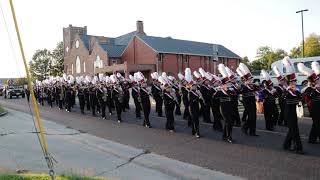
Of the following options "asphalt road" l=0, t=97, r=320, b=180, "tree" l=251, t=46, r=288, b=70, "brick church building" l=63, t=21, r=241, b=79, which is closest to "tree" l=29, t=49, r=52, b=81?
"brick church building" l=63, t=21, r=241, b=79

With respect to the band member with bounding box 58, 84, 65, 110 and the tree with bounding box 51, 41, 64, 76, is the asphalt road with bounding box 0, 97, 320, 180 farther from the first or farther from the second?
the tree with bounding box 51, 41, 64, 76

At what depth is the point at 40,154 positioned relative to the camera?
9602mm

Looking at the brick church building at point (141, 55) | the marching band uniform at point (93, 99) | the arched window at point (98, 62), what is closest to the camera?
the marching band uniform at point (93, 99)

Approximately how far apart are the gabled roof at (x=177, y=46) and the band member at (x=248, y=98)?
38564 mm

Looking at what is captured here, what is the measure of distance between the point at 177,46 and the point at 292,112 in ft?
150

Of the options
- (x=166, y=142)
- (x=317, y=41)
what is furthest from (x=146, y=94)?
(x=317, y=41)

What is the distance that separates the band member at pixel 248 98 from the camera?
11.2 metres

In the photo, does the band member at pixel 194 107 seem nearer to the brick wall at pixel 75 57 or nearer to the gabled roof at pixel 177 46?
the gabled roof at pixel 177 46

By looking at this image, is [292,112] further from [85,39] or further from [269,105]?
[85,39]

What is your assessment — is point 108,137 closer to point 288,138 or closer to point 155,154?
point 155,154

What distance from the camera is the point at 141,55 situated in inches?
2051

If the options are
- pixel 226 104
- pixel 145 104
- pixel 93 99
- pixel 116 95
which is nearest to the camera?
pixel 226 104

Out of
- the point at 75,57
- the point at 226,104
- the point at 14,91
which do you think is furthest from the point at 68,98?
the point at 75,57

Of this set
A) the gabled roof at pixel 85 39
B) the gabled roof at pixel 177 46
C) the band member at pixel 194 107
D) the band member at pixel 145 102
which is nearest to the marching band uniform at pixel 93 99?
the band member at pixel 145 102
